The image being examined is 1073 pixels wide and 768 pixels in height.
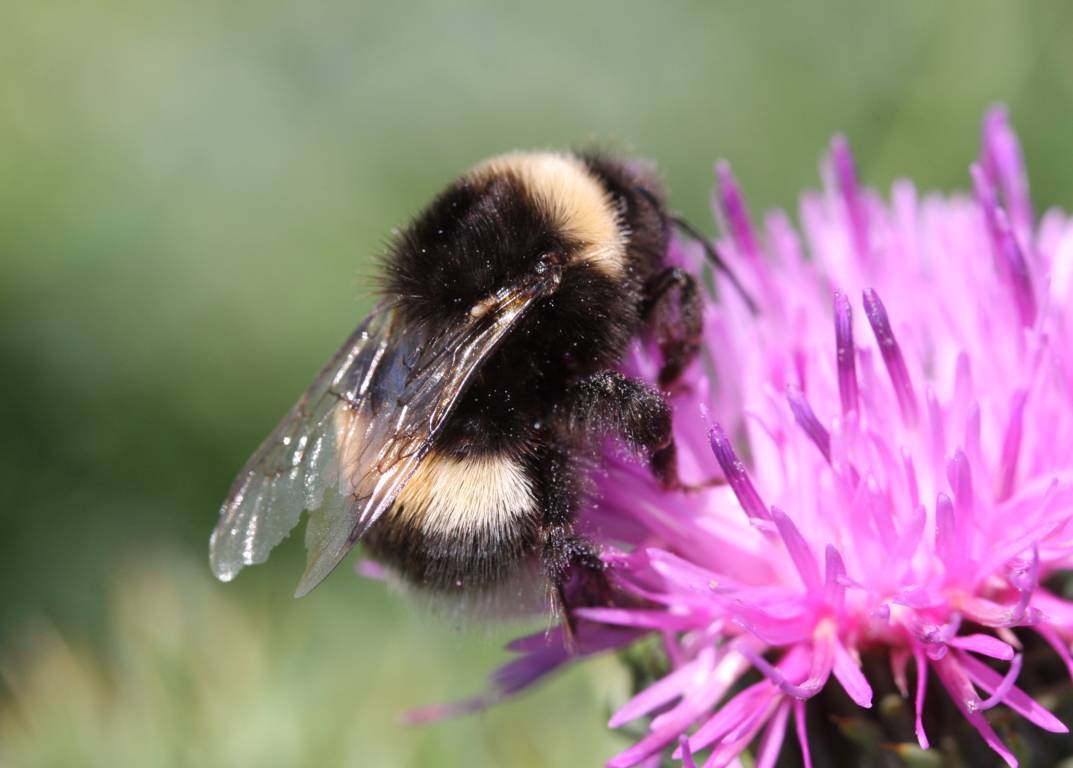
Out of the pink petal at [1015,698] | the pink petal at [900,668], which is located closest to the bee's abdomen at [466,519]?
the pink petal at [900,668]

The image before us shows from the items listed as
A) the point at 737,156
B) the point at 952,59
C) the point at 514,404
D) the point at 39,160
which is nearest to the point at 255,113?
the point at 39,160

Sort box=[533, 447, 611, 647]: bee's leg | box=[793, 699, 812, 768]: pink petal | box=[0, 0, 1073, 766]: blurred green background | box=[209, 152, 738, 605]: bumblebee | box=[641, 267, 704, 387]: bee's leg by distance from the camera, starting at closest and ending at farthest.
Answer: box=[793, 699, 812, 768]: pink petal
box=[209, 152, 738, 605]: bumblebee
box=[533, 447, 611, 647]: bee's leg
box=[641, 267, 704, 387]: bee's leg
box=[0, 0, 1073, 766]: blurred green background

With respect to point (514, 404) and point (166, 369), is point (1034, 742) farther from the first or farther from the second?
point (166, 369)

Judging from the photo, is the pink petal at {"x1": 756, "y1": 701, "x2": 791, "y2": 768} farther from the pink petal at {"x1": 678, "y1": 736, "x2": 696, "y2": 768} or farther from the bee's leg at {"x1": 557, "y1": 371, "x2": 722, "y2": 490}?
the bee's leg at {"x1": 557, "y1": 371, "x2": 722, "y2": 490}

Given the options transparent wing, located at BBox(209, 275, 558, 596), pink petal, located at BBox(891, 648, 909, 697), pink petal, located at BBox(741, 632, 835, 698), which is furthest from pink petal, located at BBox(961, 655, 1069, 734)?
transparent wing, located at BBox(209, 275, 558, 596)

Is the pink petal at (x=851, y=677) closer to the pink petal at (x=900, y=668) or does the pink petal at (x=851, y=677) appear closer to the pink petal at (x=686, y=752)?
the pink petal at (x=900, y=668)

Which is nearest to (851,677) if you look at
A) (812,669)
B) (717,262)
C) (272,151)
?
(812,669)

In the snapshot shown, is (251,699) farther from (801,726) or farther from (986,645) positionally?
(986,645)
